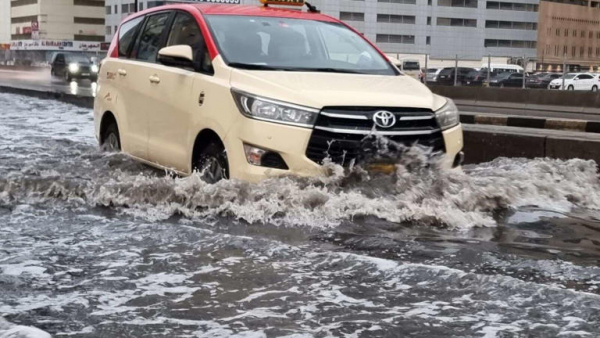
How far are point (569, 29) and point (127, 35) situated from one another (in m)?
105

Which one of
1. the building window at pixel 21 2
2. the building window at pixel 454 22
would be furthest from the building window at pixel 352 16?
the building window at pixel 21 2

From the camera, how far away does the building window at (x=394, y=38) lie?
310 ft

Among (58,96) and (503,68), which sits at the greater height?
(503,68)

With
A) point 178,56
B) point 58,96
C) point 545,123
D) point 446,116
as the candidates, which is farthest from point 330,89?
point 58,96

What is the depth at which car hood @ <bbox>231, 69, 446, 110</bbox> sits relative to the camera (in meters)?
5.76

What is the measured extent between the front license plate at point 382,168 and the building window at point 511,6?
96362 mm

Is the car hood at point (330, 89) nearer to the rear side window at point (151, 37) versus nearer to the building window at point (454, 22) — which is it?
the rear side window at point (151, 37)

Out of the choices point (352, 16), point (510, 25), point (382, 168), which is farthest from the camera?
point (510, 25)

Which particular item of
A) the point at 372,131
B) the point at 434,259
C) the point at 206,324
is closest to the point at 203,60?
the point at 372,131

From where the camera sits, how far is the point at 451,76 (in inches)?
1446

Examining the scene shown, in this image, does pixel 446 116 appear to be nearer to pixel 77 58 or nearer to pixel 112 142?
pixel 112 142

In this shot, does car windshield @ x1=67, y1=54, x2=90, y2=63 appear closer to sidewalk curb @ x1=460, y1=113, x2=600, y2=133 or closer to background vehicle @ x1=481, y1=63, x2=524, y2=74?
background vehicle @ x1=481, y1=63, x2=524, y2=74

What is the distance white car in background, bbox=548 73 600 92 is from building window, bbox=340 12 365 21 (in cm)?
5579

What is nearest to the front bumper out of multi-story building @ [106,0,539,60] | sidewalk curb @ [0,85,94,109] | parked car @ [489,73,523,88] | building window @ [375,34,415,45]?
sidewalk curb @ [0,85,94,109]
